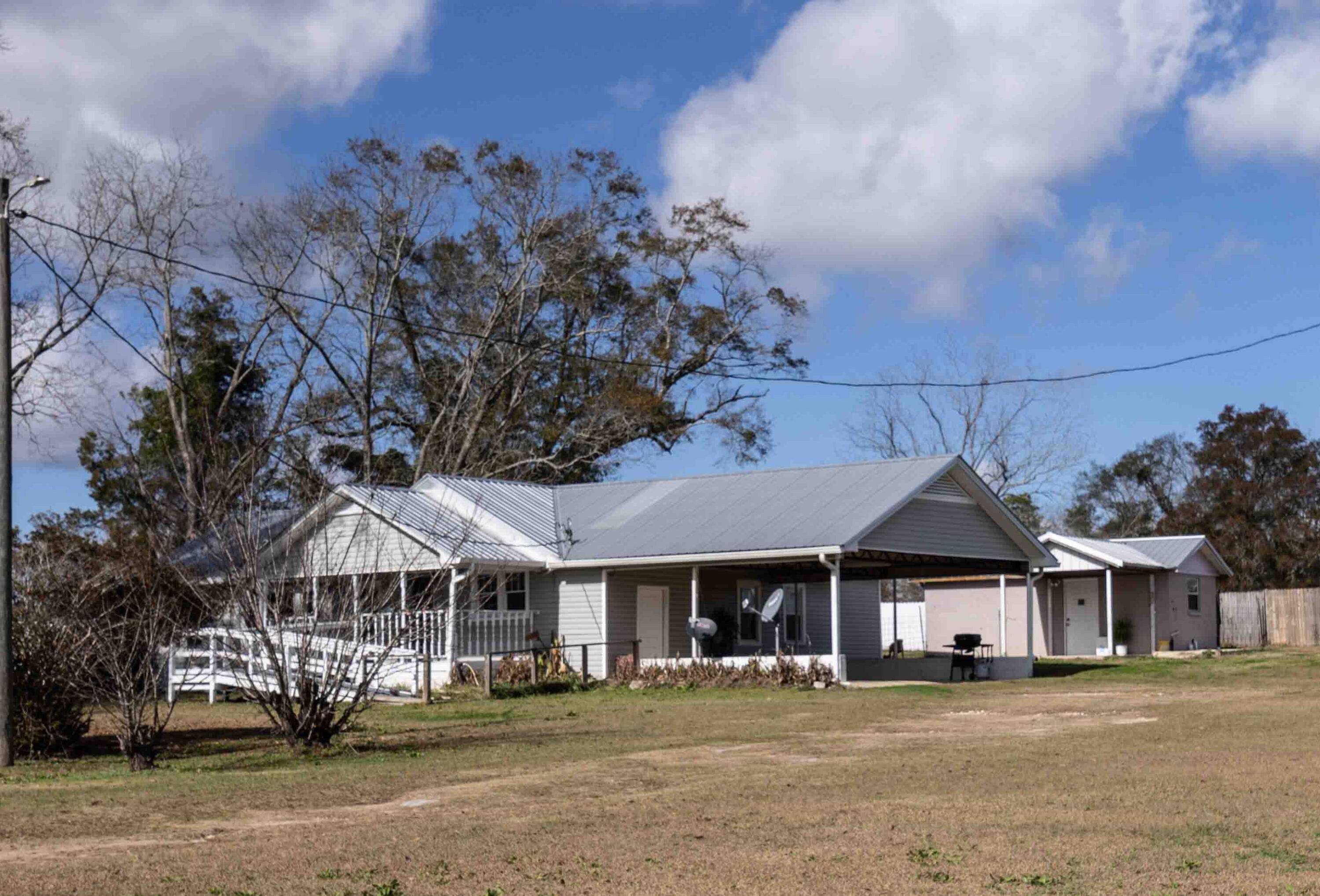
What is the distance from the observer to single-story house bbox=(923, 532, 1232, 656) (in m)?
43.1

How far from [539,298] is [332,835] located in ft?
129

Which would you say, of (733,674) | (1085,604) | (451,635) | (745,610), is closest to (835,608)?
(733,674)

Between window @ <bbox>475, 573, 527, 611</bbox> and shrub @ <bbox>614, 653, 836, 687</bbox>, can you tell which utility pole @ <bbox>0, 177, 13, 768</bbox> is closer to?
shrub @ <bbox>614, 653, 836, 687</bbox>

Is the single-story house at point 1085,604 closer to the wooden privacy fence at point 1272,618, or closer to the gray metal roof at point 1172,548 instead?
the gray metal roof at point 1172,548

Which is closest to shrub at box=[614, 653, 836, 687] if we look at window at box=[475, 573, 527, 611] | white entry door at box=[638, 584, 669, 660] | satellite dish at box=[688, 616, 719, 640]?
satellite dish at box=[688, 616, 719, 640]

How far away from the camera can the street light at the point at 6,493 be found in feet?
50.8

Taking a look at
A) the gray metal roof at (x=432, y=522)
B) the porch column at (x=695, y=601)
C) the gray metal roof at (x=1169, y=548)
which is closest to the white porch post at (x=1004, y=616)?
the gray metal roof at (x=1169, y=548)

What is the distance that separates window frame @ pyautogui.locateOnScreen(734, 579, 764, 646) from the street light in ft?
62.5

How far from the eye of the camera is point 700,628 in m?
28.8

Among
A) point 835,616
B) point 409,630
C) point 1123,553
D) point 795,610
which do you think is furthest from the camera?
point 1123,553

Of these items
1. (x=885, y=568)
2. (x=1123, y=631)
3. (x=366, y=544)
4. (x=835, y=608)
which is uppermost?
(x=366, y=544)

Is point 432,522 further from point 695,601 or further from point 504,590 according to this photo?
point 695,601

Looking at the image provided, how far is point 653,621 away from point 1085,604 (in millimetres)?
17056

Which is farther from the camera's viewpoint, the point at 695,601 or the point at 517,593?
the point at 517,593
